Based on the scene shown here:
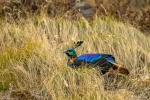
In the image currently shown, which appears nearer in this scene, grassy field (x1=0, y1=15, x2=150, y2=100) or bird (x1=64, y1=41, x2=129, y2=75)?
grassy field (x1=0, y1=15, x2=150, y2=100)

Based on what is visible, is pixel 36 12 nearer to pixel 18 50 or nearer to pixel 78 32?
pixel 78 32

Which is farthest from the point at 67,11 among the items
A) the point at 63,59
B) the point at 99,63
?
the point at 99,63

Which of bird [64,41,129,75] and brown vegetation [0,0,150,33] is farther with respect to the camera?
brown vegetation [0,0,150,33]

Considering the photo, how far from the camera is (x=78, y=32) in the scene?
866 cm

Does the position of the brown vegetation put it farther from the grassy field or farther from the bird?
the bird

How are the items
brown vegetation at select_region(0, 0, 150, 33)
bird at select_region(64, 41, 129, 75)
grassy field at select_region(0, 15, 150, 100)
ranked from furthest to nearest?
brown vegetation at select_region(0, 0, 150, 33) → bird at select_region(64, 41, 129, 75) → grassy field at select_region(0, 15, 150, 100)

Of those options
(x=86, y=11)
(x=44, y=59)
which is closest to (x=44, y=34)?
(x=44, y=59)

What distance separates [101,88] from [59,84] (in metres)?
0.54

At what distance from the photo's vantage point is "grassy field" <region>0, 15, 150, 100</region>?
608 cm

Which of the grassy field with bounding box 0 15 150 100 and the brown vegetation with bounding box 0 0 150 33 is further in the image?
the brown vegetation with bounding box 0 0 150 33

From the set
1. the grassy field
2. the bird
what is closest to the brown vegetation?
the grassy field

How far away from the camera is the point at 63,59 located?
280 inches

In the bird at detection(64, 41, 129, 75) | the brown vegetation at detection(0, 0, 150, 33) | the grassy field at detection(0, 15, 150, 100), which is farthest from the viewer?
the brown vegetation at detection(0, 0, 150, 33)

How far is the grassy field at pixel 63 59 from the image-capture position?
608cm
